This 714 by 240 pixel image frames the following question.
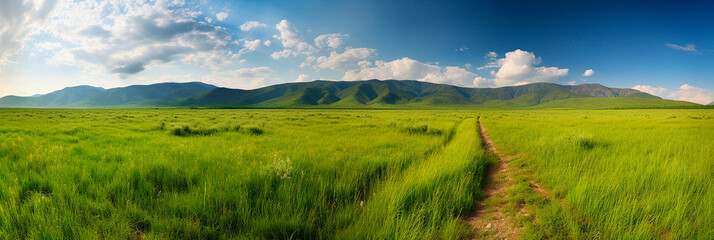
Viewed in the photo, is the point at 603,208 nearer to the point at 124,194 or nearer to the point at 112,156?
the point at 124,194

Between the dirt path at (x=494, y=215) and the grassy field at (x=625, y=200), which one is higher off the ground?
the grassy field at (x=625, y=200)

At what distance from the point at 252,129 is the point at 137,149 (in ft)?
19.0

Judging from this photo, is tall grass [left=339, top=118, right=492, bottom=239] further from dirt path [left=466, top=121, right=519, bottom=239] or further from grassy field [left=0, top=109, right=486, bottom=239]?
dirt path [left=466, top=121, right=519, bottom=239]

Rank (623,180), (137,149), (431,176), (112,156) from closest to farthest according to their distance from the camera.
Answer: (623,180) → (431,176) → (112,156) → (137,149)

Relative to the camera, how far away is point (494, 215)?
3707mm

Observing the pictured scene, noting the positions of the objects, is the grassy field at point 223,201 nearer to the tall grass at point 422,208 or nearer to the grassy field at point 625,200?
the tall grass at point 422,208

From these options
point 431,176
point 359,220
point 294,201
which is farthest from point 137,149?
point 431,176

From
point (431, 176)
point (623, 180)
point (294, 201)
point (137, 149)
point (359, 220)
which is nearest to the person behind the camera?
point (359, 220)

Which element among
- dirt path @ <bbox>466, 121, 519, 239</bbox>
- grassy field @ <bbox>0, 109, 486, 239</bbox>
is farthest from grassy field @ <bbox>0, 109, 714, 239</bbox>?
dirt path @ <bbox>466, 121, 519, 239</bbox>

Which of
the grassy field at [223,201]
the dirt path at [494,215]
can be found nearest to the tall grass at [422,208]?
the grassy field at [223,201]

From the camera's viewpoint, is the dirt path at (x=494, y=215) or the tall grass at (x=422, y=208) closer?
the tall grass at (x=422, y=208)

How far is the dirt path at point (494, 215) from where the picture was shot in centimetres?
318

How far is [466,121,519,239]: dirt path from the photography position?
3.18 metres

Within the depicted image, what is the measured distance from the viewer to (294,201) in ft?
11.4
